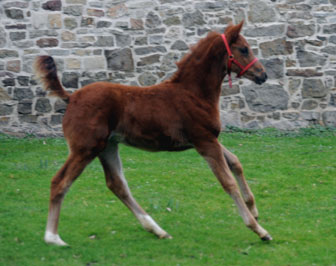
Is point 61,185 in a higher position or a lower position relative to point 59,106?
higher

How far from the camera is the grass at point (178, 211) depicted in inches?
229

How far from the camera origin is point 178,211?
299 inches

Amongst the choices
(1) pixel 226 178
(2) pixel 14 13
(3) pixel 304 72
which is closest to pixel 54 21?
(2) pixel 14 13

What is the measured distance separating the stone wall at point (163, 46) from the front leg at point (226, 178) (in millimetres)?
7493

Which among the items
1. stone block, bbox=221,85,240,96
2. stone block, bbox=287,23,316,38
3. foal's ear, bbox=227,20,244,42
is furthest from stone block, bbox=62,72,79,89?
foal's ear, bbox=227,20,244,42

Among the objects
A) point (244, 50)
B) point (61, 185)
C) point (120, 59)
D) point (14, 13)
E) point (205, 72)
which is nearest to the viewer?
point (61, 185)

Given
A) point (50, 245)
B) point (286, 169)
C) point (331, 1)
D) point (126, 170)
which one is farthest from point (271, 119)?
point (50, 245)

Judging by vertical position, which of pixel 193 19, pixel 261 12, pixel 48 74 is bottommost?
pixel 193 19

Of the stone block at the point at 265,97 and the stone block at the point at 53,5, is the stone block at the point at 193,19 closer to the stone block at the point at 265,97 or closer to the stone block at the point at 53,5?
the stone block at the point at 265,97

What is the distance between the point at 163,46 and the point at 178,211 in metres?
6.71

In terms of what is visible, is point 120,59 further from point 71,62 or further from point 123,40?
point 71,62

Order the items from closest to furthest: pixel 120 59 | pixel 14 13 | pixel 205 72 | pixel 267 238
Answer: pixel 267 238
pixel 205 72
pixel 14 13
pixel 120 59

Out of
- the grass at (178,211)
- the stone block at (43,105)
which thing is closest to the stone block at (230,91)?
the grass at (178,211)

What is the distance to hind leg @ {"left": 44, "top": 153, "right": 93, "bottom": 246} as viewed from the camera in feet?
19.4
